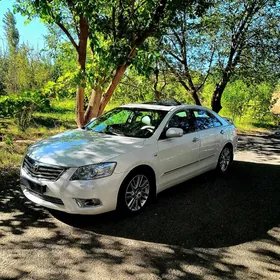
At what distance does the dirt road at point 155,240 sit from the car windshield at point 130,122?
118 centimetres

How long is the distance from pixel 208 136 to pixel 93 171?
2.77 meters

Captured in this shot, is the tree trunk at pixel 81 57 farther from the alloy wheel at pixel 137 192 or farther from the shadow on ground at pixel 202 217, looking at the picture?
the shadow on ground at pixel 202 217

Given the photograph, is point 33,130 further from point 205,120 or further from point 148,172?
point 148,172

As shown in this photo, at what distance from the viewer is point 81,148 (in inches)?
165

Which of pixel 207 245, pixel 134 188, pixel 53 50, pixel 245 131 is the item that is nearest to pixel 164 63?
pixel 53 50

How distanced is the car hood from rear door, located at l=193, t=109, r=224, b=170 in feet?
5.30

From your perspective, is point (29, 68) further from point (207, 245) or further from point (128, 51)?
point (207, 245)

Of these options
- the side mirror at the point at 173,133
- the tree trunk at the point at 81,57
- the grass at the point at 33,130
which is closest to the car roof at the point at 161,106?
the side mirror at the point at 173,133

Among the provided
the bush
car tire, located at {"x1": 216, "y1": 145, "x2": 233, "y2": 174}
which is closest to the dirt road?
car tire, located at {"x1": 216, "y1": 145, "x2": 233, "y2": 174}

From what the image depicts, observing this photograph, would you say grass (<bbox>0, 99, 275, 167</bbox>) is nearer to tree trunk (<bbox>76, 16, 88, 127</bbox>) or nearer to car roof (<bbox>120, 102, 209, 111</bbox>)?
tree trunk (<bbox>76, 16, 88, 127</bbox>)

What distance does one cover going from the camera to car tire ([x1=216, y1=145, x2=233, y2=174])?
6319mm

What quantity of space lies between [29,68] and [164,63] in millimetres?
7830

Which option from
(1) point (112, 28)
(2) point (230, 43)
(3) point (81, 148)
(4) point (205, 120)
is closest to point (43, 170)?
(3) point (81, 148)

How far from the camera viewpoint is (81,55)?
7.57m
